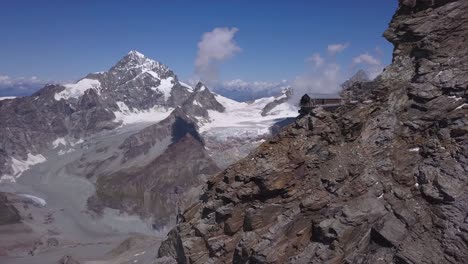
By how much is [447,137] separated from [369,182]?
6292 millimetres

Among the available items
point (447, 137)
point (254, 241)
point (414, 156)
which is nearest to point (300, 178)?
point (254, 241)

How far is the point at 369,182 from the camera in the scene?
3353 centimetres

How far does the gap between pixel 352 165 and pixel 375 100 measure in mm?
6583

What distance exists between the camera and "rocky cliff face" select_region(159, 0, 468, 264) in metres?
30.3

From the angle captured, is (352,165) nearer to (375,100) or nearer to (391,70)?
(375,100)

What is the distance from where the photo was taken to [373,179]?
1325 inches

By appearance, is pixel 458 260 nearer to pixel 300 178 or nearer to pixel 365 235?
pixel 365 235

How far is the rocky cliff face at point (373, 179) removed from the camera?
99.5 feet

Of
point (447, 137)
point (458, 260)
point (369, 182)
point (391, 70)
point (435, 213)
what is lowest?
point (458, 260)

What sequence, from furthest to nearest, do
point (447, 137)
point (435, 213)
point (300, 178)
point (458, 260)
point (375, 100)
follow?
point (375, 100) → point (300, 178) → point (447, 137) → point (435, 213) → point (458, 260)

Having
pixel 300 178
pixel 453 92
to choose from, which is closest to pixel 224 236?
pixel 300 178

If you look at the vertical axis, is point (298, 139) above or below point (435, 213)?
above

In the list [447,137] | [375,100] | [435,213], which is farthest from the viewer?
[375,100]

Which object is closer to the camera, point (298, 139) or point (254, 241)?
point (254, 241)
